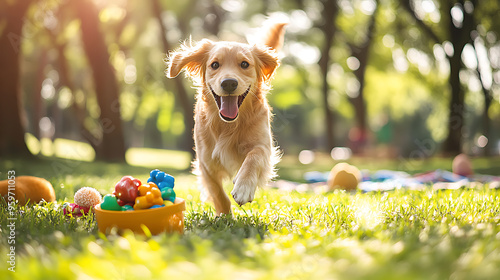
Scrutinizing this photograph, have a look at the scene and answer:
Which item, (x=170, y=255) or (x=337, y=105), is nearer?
(x=170, y=255)

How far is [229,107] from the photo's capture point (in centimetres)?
337

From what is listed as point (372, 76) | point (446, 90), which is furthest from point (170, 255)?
point (372, 76)

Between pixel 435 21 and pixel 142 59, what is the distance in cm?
1176

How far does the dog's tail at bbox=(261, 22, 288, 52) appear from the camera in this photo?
15.8 feet

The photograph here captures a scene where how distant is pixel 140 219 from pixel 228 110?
4.11ft

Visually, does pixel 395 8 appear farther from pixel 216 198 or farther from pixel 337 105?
pixel 216 198

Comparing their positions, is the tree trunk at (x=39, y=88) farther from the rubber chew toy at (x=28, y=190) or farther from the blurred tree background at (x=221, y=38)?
the rubber chew toy at (x=28, y=190)

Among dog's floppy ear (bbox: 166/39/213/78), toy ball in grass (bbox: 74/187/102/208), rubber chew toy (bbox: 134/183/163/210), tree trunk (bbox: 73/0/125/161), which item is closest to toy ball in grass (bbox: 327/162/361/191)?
dog's floppy ear (bbox: 166/39/213/78)

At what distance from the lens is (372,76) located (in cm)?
2206

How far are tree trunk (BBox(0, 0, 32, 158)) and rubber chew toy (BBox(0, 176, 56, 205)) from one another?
5.26 metres

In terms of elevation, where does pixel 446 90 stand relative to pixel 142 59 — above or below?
below

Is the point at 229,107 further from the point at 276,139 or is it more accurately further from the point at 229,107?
the point at 276,139

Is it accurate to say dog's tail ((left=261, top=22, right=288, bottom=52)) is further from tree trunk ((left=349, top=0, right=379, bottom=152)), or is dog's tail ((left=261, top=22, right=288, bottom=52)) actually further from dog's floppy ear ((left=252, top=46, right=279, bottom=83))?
tree trunk ((left=349, top=0, right=379, bottom=152))

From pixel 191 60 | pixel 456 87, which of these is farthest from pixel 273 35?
pixel 456 87
